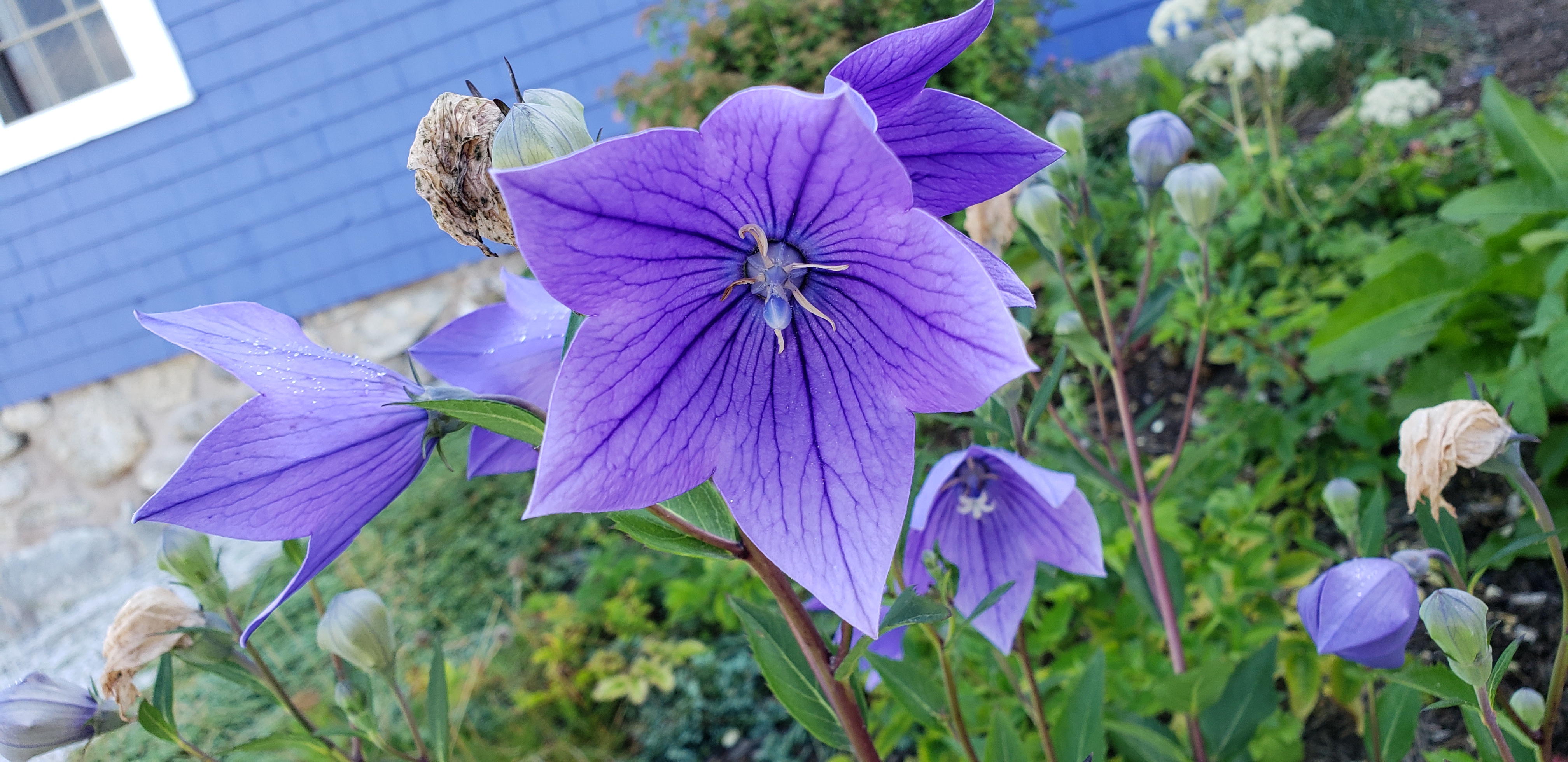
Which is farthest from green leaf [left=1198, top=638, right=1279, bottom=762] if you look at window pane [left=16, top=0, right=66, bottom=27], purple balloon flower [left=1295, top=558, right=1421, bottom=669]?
window pane [left=16, top=0, right=66, bottom=27]

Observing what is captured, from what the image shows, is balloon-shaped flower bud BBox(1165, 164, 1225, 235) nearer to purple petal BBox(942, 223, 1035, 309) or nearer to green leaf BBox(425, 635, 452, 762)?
purple petal BBox(942, 223, 1035, 309)

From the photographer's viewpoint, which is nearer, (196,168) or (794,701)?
(794,701)

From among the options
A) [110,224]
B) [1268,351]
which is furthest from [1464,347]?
[110,224]

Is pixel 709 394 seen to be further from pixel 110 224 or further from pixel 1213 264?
pixel 110 224

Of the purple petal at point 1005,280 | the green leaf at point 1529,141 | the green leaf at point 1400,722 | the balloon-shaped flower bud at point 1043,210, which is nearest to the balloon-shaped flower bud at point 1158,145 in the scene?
the balloon-shaped flower bud at point 1043,210

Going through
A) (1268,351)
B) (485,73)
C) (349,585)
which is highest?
(485,73)

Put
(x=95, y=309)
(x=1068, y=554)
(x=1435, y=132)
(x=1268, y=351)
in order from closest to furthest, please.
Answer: (x=1068, y=554)
(x=1268, y=351)
(x=1435, y=132)
(x=95, y=309)
